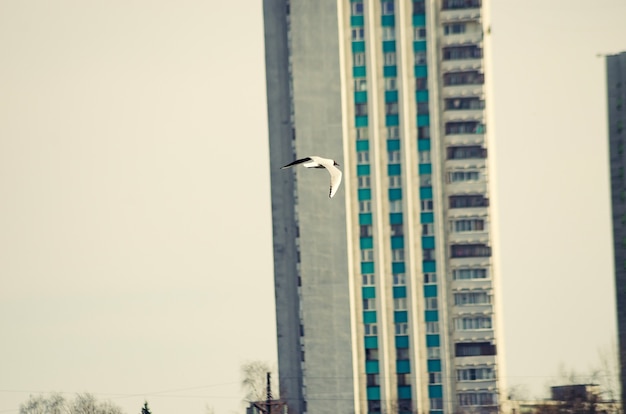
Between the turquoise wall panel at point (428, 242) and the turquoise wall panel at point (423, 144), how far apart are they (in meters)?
6.39

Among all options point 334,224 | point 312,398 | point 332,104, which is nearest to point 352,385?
point 312,398

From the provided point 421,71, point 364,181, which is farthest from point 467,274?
point 421,71

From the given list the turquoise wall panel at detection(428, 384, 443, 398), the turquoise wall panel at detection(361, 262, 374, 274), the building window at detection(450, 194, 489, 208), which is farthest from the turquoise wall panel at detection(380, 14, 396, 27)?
the turquoise wall panel at detection(428, 384, 443, 398)

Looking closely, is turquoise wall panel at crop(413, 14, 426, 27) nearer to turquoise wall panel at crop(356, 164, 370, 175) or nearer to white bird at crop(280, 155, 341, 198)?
turquoise wall panel at crop(356, 164, 370, 175)

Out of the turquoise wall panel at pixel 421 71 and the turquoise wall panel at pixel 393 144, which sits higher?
the turquoise wall panel at pixel 421 71

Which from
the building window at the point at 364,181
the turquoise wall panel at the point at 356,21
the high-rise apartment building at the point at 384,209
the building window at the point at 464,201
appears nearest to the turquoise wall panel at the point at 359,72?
the high-rise apartment building at the point at 384,209

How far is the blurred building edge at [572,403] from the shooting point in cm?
11344

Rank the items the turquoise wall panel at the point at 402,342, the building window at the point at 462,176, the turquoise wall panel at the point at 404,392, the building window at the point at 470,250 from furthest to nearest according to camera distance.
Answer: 1. the building window at the point at 470,250
2. the building window at the point at 462,176
3. the turquoise wall panel at the point at 402,342
4. the turquoise wall panel at the point at 404,392

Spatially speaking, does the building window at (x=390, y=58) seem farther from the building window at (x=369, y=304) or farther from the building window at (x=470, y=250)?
the building window at (x=369, y=304)

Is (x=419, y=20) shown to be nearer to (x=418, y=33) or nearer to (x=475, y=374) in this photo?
(x=418, y=33)

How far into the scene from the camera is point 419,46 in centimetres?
12006

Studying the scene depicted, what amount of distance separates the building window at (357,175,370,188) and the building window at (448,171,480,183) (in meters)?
6.24

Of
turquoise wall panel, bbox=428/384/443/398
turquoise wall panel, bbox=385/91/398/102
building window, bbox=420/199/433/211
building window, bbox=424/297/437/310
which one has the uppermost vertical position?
turquoise wall panel, bbox=385/91/398/102

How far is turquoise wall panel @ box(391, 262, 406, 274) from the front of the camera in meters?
120
